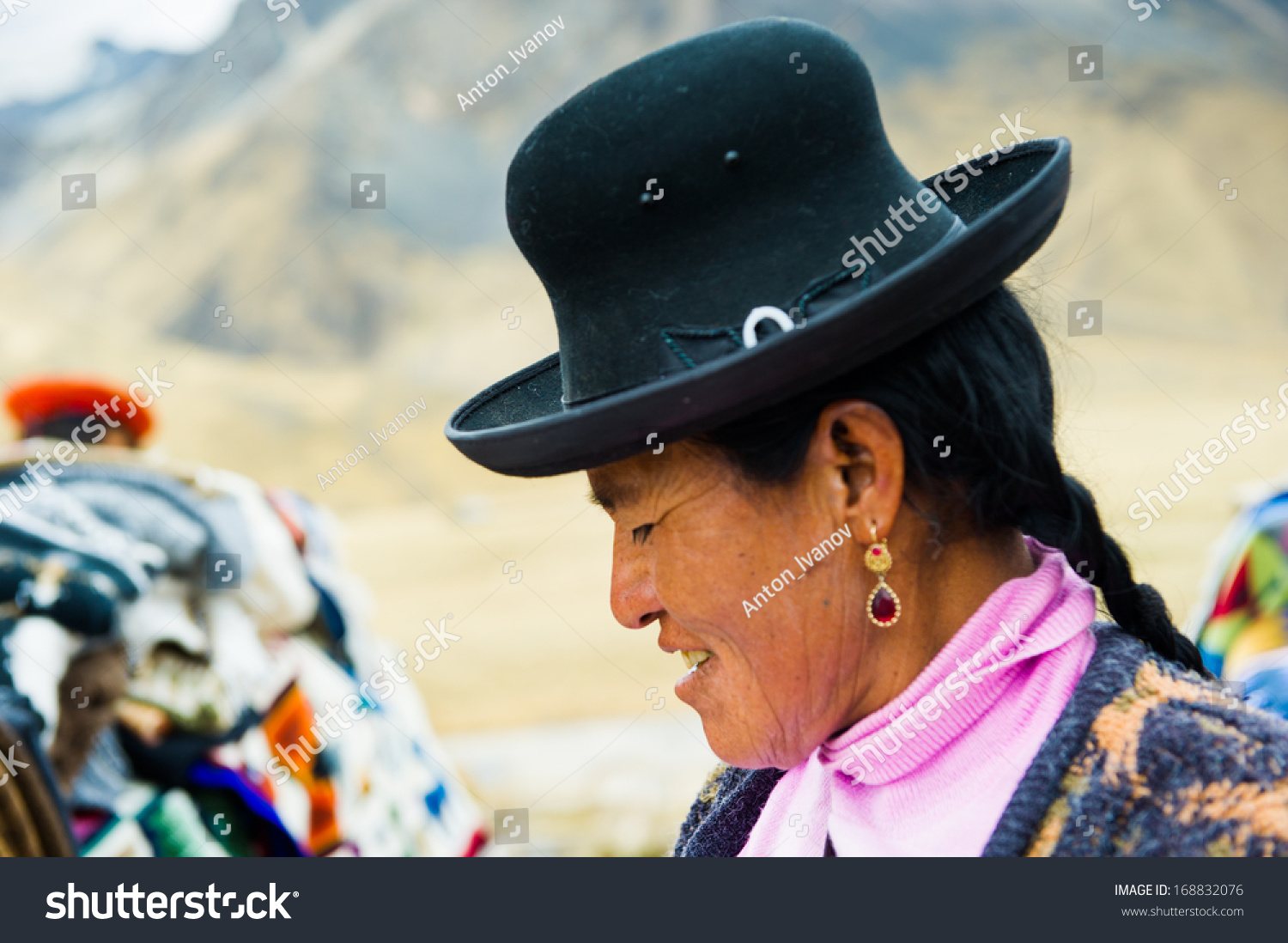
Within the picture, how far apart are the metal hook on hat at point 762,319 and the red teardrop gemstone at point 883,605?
333 millimetres

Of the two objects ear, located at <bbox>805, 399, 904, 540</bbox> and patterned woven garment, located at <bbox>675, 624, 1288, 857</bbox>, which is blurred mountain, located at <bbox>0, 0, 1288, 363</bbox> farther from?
patterned woven garment, located at <bbox>675, 624, 1288, 857</bbox>

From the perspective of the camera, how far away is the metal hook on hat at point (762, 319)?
1210mm

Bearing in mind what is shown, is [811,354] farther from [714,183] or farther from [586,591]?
[586,591]

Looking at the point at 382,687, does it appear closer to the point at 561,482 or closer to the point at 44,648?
the point at 44,648

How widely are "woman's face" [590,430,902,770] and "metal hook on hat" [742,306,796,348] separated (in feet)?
0.52

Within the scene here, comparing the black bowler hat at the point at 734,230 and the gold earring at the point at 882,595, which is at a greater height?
the black bowler hat at the point at 734,230

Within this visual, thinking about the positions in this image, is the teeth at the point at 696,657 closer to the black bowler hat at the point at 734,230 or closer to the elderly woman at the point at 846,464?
the elderly woman at the point at 846,464

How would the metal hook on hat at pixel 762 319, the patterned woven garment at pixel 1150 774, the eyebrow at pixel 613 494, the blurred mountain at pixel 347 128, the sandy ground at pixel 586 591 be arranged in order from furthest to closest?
the blurred mountain at pixel 347 128
the sandy ground at pixel 586 591
the eyebrow at pixel 613 494
the metal hook on hat at pixel 762 319
the patterned woven garment at pixel 1150 774

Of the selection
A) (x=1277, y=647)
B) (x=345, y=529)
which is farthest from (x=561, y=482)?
(x=1277, y=647)

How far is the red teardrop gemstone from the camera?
131 cm

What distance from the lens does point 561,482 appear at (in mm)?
22875

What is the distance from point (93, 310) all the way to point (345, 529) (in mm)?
18340

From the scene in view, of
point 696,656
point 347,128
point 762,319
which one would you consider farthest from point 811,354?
point 347,128

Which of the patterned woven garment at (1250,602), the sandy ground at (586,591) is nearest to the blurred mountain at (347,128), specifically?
the sandy ground at (586,591)
